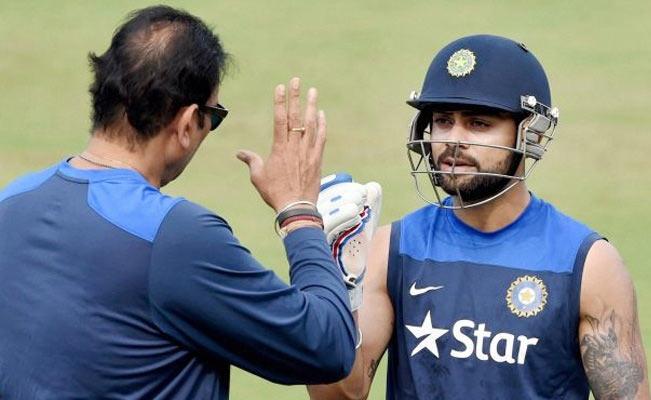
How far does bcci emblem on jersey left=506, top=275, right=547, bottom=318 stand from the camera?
4.96 m

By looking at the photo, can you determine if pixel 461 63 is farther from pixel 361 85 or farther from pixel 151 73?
pixel 361 85

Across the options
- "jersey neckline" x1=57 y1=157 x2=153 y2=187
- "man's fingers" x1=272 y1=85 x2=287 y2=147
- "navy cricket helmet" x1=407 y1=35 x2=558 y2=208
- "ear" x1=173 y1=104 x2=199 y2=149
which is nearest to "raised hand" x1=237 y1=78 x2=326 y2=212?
"man's fingers" x1=272 y1=85 x2=287 y2=147

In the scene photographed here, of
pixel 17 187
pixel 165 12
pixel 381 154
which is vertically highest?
pixel 165 12

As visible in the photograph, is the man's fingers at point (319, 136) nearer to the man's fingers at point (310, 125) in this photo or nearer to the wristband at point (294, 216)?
the man's fingers at point (310, 125)

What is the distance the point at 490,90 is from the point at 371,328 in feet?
2.70

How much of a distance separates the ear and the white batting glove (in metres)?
0.80

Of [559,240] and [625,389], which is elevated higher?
[559,240]

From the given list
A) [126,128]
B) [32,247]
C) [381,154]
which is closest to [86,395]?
[32,247]

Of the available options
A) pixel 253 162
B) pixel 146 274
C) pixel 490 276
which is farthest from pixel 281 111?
pixel 490 276

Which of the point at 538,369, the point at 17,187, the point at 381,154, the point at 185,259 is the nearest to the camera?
the point at 185,259

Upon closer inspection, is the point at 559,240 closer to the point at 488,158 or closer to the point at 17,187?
the point at 488,158

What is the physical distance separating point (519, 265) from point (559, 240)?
5.7 inches

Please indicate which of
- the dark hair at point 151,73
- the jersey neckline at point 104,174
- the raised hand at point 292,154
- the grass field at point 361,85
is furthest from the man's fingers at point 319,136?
the grass field at point 361,85

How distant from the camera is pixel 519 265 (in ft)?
16.7
